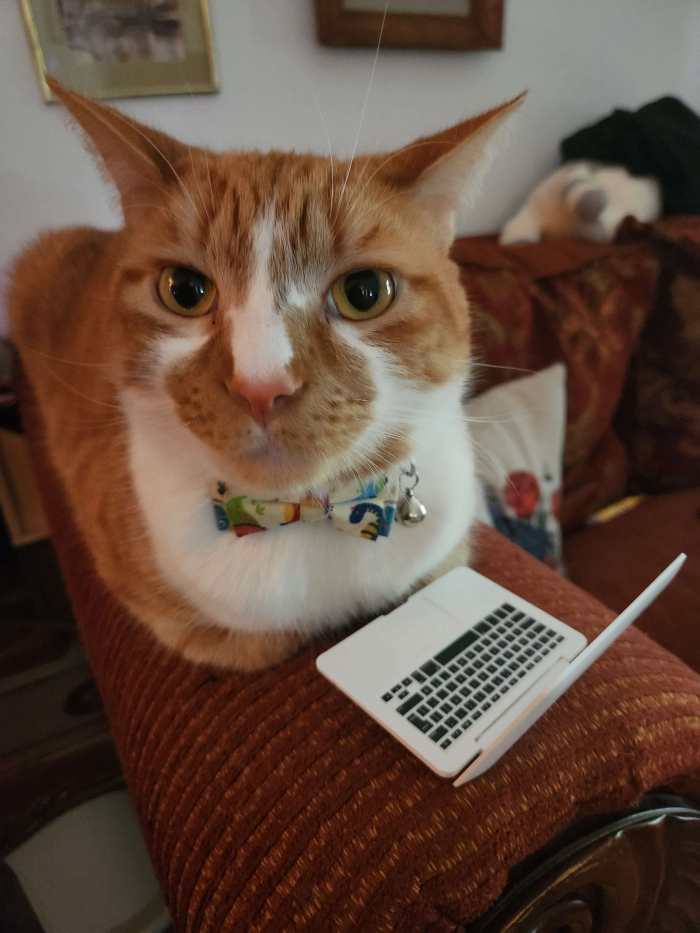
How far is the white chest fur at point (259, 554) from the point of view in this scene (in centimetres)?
68

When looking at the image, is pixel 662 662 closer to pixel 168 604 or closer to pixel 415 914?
pixel 415 914

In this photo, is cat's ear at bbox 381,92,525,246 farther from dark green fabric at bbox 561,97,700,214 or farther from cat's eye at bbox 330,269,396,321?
dark green fabric at bbox 561,97,700,214

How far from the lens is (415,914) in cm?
49

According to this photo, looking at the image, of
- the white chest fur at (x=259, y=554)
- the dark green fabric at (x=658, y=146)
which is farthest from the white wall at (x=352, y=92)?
the white chest fur at (x=259, y=554)

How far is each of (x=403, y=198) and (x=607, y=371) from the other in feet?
3.56

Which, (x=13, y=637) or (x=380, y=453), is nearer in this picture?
(x=380, y=453)

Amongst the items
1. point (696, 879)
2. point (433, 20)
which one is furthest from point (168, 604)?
point (433, 20)

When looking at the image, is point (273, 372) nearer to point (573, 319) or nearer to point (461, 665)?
point (461, 665)

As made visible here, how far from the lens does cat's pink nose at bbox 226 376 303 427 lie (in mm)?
500

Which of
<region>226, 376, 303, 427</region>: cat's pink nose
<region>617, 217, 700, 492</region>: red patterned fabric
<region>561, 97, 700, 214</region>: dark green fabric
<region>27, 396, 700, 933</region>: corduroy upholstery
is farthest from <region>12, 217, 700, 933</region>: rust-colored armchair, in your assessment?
<region>561, 97, 700, 214</region>: dark green fabric

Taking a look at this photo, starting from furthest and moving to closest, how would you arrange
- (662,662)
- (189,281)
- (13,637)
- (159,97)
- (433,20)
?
(13,637)
(433,20)
(159,97)
(662,662)
(189,281)

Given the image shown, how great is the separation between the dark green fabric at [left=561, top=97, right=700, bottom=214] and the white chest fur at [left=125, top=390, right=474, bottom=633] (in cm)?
142

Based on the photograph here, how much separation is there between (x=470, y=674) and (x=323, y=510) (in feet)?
0.85

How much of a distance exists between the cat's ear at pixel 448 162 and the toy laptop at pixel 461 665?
1.68 ft
